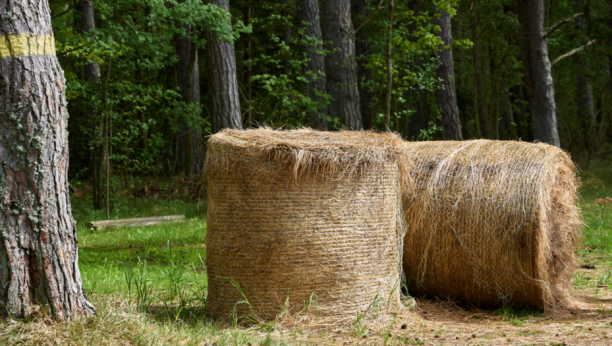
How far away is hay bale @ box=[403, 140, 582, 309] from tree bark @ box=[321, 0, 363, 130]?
6.77 meters

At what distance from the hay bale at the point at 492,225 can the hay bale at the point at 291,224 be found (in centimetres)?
83

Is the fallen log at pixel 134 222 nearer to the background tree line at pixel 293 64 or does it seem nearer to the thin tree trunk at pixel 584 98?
the background tree line at pixel 293 64

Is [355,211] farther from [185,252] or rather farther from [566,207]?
[185,252]

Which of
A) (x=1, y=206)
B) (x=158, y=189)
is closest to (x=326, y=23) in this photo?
(x=158, y=189)

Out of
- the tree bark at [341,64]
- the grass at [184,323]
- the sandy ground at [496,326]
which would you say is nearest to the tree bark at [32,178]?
the grass at [184,323]

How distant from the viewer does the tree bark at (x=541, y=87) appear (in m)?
12.1

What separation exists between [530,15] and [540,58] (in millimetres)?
1143

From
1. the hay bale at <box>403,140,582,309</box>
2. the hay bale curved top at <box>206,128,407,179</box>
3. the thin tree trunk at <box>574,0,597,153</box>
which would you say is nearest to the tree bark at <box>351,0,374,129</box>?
the thin tree trunk at <box>574,0,597,153</box>

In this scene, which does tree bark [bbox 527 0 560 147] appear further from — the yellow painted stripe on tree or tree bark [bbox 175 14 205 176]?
the yellow painted stripe on tree

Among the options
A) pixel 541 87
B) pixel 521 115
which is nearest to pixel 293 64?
pixel 541 87

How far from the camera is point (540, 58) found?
12148 millimetres

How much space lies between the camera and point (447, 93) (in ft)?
46.1

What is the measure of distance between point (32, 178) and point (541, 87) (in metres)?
11.4

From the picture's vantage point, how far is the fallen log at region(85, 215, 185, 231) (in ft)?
30.5
